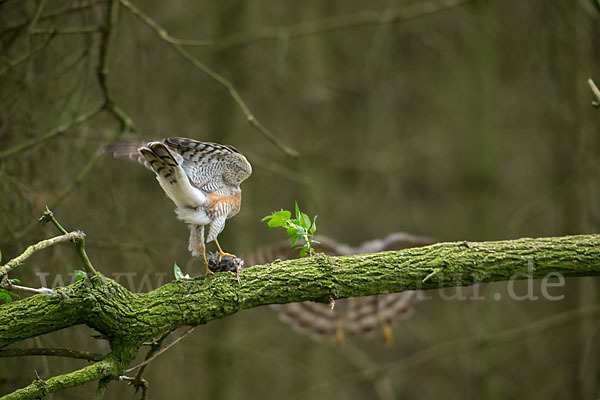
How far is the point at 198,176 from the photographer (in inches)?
115

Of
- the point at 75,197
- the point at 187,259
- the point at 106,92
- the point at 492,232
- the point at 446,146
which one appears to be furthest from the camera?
the point at 446,146

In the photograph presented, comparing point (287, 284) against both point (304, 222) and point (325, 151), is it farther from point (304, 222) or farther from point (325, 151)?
point (325, 151)

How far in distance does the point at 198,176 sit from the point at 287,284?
0.79 meters

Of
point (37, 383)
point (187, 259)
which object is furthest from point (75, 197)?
point (37, 383)

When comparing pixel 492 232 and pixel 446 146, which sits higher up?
pixel 446 146

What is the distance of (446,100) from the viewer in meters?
9.11

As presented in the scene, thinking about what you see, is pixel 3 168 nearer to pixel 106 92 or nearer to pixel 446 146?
pixel 106 92

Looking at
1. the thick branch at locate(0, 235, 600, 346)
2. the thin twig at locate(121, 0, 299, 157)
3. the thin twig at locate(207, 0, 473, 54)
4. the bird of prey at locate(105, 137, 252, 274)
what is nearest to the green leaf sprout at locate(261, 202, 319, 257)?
the thick branch at locate(0, 235, 600, 346)

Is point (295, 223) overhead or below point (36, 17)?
below

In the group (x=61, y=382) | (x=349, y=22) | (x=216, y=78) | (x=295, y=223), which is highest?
(x=349, y=22)

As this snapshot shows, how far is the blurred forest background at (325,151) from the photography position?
11.5 feet

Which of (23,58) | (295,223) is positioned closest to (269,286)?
(295,223)

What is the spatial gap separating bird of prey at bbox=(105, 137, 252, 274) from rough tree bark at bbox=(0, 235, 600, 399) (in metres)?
0.24

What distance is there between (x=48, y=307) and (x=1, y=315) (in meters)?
0.17
